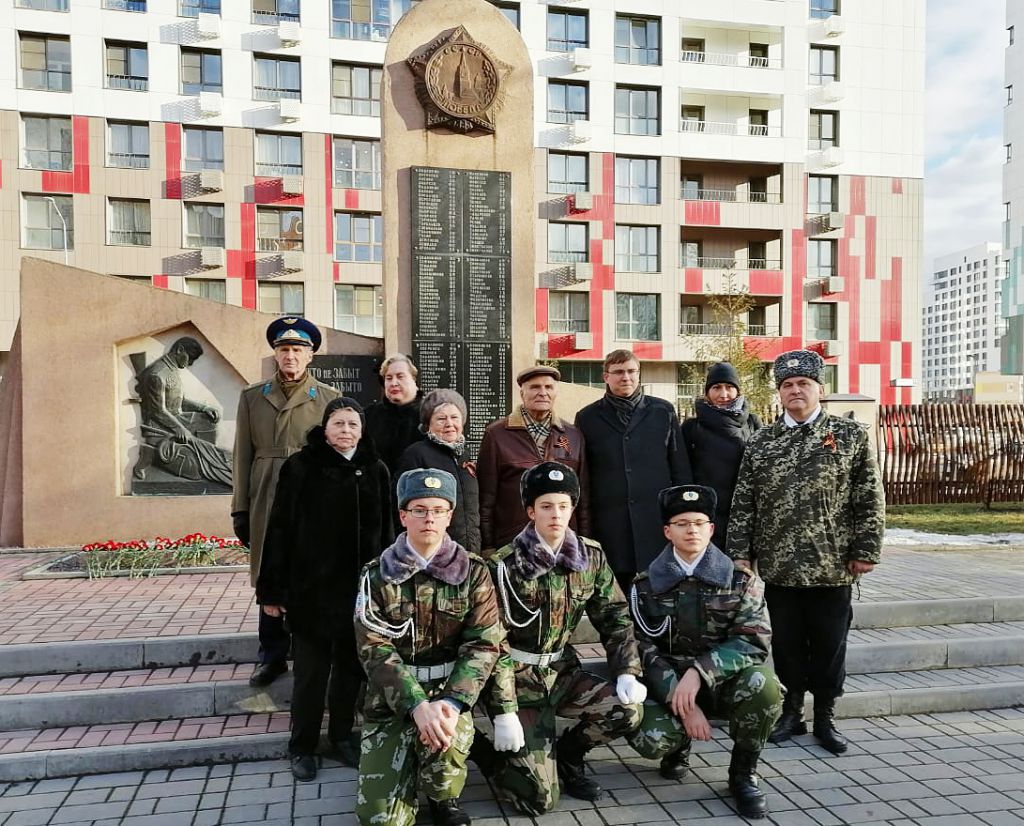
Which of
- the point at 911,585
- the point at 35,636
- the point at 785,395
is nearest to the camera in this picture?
the point at 785,395

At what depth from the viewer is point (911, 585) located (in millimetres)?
6926

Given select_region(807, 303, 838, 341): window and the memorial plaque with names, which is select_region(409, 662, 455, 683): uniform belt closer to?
the memorial plaque with names

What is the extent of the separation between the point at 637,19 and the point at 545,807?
31.2 metres

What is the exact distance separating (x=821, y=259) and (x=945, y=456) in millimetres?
18967

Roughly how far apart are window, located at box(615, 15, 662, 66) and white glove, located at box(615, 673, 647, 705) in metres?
29.5

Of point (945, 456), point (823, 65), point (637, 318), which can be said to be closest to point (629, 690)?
point (945, 456)

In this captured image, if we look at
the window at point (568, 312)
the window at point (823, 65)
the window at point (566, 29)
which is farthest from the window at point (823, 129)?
the window at point (568, 312)

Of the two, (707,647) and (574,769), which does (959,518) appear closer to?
(707,647)

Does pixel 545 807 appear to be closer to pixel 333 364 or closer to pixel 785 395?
pixel 785 395

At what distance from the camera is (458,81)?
6840 mm

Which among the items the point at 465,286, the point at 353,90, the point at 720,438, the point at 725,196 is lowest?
the point at 720,438

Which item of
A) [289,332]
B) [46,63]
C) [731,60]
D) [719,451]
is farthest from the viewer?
[731,60]

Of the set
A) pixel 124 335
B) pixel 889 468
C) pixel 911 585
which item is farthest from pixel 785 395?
pixel 889 468

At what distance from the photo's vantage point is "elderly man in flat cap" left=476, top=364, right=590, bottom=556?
4367mm
